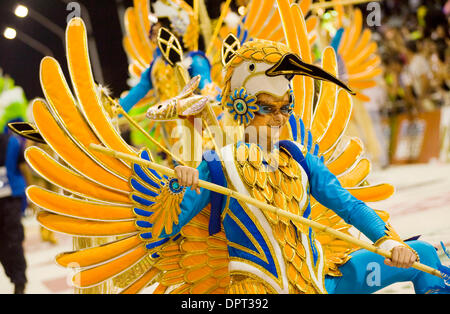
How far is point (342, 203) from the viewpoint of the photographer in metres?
1.82

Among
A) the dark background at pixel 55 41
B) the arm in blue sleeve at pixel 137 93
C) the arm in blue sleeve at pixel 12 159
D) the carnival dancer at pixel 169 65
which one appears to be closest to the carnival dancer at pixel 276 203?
the dark background at pixel 55 41

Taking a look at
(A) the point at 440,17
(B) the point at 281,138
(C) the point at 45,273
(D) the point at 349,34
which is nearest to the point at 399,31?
(A) the point at 440,17

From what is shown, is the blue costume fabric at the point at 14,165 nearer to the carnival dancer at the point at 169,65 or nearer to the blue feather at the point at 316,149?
the carnival dancer at the point at 169,65

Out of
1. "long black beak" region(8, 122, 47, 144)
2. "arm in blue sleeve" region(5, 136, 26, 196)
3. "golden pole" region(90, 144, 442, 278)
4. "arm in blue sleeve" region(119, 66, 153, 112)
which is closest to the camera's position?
"golden pole" region(90, 144, 442, 278)

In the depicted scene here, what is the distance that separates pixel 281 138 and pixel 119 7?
8.95ft

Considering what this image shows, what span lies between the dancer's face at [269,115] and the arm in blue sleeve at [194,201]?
23 cm

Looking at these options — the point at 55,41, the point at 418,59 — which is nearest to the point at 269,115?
the point at 55,41

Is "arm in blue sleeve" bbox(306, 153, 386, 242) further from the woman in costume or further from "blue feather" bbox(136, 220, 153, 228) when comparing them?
"blue feather" bbox(136, 220, 153, 228)

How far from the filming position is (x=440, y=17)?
8.72m

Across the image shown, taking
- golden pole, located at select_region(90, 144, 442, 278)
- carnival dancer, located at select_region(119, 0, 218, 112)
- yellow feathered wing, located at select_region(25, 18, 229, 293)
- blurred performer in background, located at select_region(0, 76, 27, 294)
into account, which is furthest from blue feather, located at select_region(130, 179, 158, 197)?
blurred performer in background, located at select_region(0, 76, 27, 294)

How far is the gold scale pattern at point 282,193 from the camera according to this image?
175cm

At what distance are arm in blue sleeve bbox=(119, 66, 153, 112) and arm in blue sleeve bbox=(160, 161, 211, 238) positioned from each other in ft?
5.44

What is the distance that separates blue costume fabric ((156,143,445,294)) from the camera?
180cm
